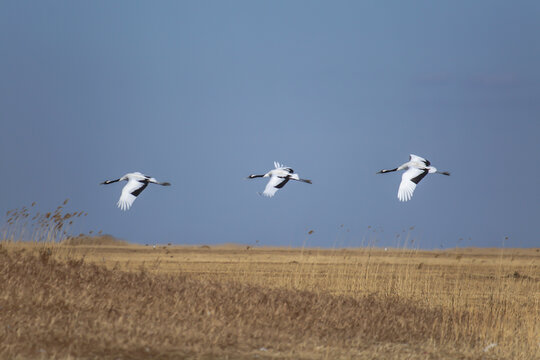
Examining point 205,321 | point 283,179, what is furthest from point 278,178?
point 205,321

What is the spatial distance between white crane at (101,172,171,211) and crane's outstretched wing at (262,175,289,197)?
106 inches

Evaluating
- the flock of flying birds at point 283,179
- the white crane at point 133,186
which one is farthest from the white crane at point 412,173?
the white crane at point 133,186

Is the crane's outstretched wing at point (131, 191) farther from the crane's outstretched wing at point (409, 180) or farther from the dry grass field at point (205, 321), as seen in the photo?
the crane's outstretched wing at point (409, 180)

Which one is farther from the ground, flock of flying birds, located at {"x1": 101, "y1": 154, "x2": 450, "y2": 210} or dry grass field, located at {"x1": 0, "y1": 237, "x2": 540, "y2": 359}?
flock of flying birds, located at {"x1": 101, "y1": 154, "x2": 450, "y2": 210}

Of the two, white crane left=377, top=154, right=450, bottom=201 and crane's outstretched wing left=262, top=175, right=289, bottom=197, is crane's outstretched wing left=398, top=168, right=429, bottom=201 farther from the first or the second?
crane's outstretched wing left=262, top=175, right=289, bottom=197

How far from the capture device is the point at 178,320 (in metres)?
10.9

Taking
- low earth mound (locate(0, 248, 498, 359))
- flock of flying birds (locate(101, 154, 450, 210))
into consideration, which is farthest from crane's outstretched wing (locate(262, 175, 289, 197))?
low earth mound (locate(0, 248, 498, 359))

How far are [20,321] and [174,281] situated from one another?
383 centimetres

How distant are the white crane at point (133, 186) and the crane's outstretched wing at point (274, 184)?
106 inches

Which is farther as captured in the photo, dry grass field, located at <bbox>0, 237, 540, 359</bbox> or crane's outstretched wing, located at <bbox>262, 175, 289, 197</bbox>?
crane's outstretched wing, located at <bbox>262, 175, 289, 197</bbox>

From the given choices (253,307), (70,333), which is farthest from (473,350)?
(70,333)

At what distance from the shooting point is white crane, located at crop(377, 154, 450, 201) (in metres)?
16.3

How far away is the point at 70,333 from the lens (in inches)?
381

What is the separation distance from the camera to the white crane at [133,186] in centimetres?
1648
